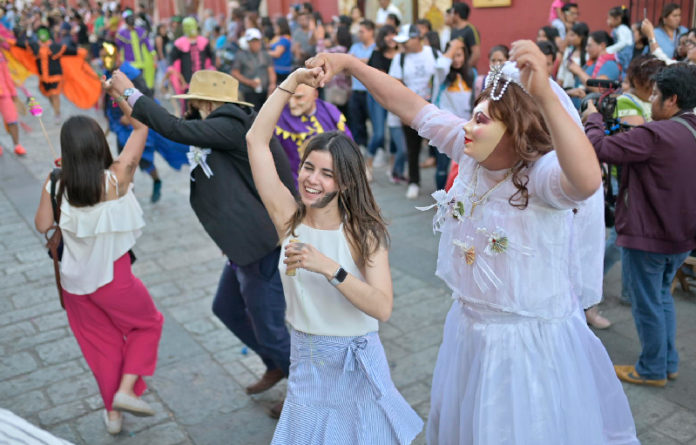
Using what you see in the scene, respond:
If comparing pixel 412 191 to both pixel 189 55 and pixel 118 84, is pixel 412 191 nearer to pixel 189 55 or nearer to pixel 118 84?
pixel 118 84

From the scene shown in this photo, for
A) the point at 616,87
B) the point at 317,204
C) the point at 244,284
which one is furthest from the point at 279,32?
the point at 317,204

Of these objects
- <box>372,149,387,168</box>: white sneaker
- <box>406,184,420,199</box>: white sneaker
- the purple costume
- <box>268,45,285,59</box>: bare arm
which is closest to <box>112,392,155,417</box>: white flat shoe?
the purple costume

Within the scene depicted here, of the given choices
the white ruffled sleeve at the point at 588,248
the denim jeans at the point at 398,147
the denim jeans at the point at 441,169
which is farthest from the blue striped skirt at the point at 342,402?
the denim jeans at the point at 398,147

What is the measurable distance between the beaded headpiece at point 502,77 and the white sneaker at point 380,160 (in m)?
7.24

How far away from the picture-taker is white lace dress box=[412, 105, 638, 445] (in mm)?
2359

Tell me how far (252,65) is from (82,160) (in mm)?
7264

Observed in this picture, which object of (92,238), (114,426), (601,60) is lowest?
(114,426)

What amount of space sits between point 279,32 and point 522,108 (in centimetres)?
1016

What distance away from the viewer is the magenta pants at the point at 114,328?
3721mm

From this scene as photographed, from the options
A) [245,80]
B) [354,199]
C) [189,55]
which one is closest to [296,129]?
[354,199]

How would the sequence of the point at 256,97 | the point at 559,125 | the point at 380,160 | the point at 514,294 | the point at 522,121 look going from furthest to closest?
the point at 256,97, the point at 380,160, the point at 514,294, the point at 522,121, the point at 559,125

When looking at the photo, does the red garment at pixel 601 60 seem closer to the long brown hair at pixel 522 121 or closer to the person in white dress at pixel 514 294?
the person in white dress at pixel 514 294

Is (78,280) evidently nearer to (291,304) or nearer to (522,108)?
(291,304)

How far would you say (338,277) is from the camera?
7.51ft
